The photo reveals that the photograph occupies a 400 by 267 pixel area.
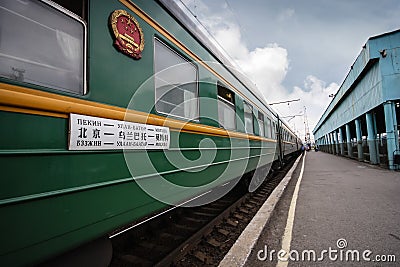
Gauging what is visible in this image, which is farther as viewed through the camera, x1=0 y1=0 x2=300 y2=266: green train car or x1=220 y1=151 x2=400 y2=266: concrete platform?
x1=220 y1=151 x2=400 y2=266: concrete platform

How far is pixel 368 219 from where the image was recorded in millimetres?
3693

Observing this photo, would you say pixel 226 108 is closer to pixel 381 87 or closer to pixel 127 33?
pixel 127 33

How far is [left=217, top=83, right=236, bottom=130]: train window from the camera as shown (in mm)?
3681

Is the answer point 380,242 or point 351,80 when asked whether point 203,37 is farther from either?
point 351,80

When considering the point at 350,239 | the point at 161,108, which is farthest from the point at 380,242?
the point at 161,108

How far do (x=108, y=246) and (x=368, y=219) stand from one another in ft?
12.8

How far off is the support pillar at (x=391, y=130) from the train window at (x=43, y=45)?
38.2 ft

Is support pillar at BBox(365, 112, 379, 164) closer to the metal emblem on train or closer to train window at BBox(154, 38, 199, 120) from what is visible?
train window at BBox(154, 38, 199, 120)

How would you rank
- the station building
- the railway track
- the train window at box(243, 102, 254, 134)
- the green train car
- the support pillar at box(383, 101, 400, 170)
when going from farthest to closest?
the support pillar at box(383, 101, 400, 170)
the station building
the train window at box(243, 102, 254, 134)
the railway track
the green train car

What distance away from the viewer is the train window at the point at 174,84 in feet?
7.61

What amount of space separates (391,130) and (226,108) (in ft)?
31.0

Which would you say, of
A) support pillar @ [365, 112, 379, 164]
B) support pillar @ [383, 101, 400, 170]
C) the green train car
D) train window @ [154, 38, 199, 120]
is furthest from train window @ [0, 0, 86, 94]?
support pillar @ [365, 112, 379, 164]

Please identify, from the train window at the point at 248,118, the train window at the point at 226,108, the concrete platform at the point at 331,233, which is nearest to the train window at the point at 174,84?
the train window at the point at 226,108

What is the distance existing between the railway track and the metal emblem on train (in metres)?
1.98
